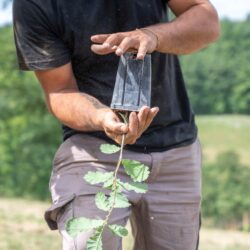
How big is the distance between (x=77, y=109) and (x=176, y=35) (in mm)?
418

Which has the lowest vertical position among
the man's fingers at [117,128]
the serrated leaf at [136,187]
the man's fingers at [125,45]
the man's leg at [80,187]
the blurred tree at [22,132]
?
the blurred tree at [22,132]

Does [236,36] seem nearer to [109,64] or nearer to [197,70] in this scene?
[197,70]

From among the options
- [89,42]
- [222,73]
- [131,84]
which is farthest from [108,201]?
[222,73]

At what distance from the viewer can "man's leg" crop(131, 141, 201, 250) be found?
105 inches

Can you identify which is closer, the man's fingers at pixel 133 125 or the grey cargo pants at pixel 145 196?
the man's fingers at pixel 133 125

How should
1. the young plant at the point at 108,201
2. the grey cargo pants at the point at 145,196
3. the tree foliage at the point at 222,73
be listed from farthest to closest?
Result: 1. the tree foliage at the point at 222,73
2. the grey cargo pants at the point at 145,196
3. the young plant at the point at 108,201

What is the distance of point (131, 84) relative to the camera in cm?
219

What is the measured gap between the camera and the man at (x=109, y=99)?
2.50m

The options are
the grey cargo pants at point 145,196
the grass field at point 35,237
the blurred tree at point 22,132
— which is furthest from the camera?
the blurred tree at point 22,132

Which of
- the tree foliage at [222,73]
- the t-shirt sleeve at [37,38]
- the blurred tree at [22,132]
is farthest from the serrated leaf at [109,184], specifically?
the blurred tree at [22,132]

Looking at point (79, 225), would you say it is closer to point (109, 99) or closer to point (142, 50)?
point (142, 50)

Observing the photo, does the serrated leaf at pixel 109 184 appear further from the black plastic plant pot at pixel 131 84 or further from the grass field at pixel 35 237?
the grass field at pixel 35 237

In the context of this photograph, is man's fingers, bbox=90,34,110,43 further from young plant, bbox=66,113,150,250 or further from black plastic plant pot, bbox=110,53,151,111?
young plant, bbox=66,113,150,250

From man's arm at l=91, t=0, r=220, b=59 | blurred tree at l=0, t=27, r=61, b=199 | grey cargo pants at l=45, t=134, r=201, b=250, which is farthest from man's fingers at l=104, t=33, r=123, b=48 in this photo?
blurred tree at l=0, t=27, r=61, b=199
